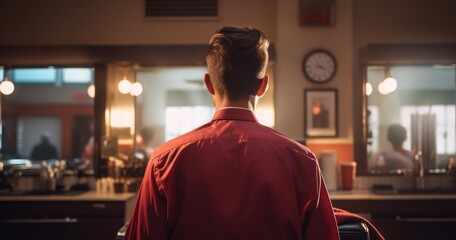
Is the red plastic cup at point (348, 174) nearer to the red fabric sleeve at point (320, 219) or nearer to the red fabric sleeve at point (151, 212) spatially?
the red fabric sleeve at point (320, 219)

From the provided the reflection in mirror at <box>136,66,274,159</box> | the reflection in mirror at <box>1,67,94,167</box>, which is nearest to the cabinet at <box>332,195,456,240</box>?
the reflection in mirror at <box>136,66,274,159</box>

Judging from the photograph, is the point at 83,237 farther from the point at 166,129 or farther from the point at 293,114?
the point at 166,129

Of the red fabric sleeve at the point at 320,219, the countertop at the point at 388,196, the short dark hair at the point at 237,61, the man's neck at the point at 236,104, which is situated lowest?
the countertop at the point at 388,196

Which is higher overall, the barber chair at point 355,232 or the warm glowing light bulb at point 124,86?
the warm glowing light bulb at point 124,86

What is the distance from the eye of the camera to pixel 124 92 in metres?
4.91

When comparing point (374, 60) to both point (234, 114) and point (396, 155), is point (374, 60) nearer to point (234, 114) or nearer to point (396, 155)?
point (396, 155)

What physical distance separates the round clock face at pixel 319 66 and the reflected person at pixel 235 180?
3.84m

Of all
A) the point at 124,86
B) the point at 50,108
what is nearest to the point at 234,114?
the point at 124,86

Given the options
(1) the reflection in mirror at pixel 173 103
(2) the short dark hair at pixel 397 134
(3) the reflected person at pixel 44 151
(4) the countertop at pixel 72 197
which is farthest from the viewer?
(1) the reflection in mirror at pixel 173 103

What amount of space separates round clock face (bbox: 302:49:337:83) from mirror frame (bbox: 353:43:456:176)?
33cm

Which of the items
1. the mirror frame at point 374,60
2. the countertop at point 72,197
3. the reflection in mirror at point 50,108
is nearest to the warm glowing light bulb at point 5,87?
the countertop at point 72,197

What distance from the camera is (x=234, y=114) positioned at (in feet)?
3.62

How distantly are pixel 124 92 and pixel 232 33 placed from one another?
3.98 meters

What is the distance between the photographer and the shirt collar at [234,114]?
110 cm
